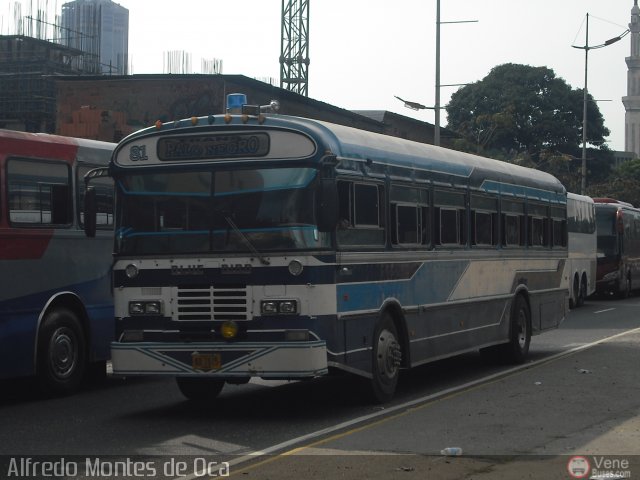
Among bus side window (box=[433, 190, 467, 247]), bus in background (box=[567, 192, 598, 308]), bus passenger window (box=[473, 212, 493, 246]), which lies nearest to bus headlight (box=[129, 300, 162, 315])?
bus side window (box=[433, 190, 467, 247])

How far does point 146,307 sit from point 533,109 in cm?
8469

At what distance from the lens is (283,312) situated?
11.6 metres

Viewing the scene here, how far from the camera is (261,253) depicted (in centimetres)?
1171

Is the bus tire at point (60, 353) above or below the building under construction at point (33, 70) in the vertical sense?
below

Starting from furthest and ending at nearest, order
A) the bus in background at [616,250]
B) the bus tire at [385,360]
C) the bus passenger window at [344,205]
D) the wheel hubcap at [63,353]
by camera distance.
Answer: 1. the bus in background at [616,250]
2. the wheel hubcap at [63,353]
3. the bus tire at [385,360]
4. the bus passenger window at [344,205]

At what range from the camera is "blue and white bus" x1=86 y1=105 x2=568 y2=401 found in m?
11.6

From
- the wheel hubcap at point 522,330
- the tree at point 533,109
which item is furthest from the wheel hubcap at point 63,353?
the tree at point 533,109

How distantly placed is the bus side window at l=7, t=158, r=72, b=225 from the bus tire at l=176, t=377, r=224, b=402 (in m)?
2.52

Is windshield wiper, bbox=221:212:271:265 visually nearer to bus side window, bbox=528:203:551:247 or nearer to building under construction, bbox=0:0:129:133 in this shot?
bus side window, bbox=528:203:551:247

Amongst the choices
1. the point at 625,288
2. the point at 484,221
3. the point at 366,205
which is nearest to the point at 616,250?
the point at 625,288

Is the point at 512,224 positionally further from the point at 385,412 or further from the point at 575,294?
the point at 575,294

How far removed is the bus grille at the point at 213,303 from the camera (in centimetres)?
1179

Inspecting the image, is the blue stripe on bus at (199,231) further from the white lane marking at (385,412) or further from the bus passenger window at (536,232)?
the bus passenger window at (536,232)

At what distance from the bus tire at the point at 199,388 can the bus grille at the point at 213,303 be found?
1462 millimetres
